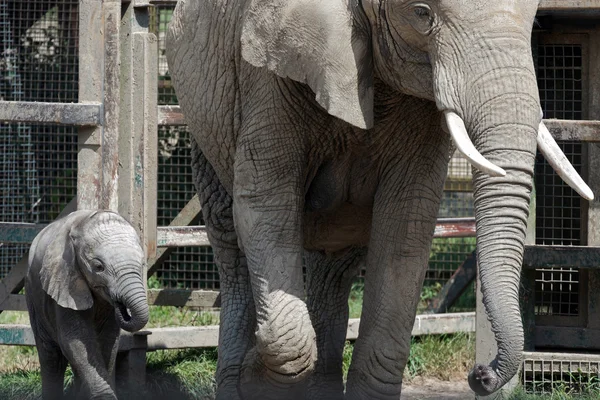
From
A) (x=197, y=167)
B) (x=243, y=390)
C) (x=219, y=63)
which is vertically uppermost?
(x=219, y=63)

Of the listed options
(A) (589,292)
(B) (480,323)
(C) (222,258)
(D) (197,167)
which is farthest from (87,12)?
(A) (589,292)

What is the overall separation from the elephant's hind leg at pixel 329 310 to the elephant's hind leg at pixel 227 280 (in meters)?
0.44

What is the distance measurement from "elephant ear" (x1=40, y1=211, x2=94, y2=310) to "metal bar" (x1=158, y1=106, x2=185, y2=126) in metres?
1.11

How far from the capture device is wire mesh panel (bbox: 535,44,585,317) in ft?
24.7

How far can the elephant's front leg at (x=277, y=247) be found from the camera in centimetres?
529

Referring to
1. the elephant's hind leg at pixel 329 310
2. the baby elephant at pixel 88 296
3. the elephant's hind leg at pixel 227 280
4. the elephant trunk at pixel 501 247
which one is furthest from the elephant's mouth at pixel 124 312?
the elephant trunk at pixel 501 247

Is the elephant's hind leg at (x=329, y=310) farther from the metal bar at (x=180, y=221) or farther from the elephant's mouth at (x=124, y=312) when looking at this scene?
the metal bar at (x=180, y=221)

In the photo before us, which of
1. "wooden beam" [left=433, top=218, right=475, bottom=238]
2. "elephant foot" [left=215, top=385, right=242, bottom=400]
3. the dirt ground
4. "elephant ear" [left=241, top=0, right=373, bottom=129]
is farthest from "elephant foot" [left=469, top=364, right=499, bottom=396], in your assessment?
"wooden beam" [left=433, top=218, right=475, bottom=238]

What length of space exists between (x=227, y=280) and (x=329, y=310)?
0.63 m

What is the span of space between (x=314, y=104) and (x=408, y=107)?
0.41 metres

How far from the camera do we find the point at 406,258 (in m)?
5.65

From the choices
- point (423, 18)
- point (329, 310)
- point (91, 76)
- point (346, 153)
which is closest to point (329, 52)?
point (423, 18)

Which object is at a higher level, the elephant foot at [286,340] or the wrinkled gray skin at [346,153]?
the wrinkled gray skin at [346,153]

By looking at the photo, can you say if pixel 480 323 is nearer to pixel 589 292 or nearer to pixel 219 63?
pixel 589 292
